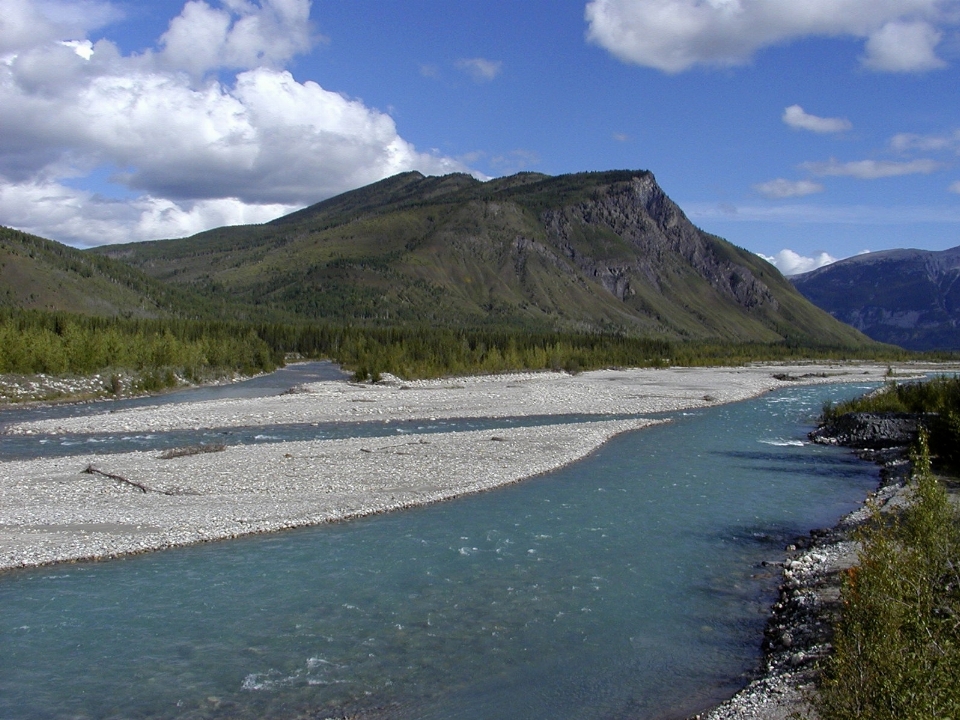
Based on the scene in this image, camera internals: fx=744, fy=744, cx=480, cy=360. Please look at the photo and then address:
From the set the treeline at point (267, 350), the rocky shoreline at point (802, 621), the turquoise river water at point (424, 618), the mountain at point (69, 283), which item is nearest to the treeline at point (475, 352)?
the treeline at point (267, 350)

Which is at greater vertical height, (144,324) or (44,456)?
(144,324)

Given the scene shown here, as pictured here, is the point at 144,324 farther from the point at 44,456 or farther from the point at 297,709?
the point at 297,709

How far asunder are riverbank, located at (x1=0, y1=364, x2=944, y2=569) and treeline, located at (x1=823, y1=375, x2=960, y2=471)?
13.1 meters

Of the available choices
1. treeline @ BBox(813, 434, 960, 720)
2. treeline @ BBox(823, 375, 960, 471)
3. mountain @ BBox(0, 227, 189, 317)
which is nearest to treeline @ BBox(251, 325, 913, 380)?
mountain @ BBox(0, 227, 189, 317)

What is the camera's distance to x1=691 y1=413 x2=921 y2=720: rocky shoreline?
11.4 meters

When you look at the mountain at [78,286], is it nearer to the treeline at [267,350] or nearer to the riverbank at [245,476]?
the treeline at [267,350]

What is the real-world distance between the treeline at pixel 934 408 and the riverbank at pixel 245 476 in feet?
43.0

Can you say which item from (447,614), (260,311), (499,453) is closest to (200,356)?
(499,453)

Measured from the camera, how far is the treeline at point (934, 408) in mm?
30995

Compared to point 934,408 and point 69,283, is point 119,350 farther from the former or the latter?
point 69,283

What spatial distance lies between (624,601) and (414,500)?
10.2 metres

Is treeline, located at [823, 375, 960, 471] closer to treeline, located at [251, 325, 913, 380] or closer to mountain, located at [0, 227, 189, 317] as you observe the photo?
treeline, located at [251, 325, 913, 380]

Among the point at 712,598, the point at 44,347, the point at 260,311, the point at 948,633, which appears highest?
the point at 260,311

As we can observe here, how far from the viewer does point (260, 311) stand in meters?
196
